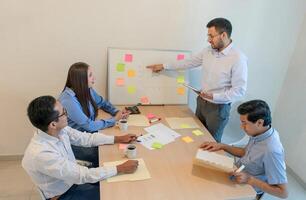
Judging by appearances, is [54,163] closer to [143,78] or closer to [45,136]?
[45,136]

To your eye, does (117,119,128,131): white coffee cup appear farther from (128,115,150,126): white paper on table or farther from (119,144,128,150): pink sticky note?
(119,144,128,150): pink sticky note

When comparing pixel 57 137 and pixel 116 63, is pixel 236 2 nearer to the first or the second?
pixel 116 63

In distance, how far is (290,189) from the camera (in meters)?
2.89

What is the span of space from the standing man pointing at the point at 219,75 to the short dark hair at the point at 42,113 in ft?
4.61

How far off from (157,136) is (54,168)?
907 millimetres

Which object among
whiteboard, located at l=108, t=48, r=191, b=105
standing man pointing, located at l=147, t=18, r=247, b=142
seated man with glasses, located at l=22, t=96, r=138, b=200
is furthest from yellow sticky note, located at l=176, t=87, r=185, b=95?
seated man with glasses, located at l=22, t=96, r=138, b=200

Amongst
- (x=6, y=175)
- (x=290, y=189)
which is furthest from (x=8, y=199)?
(x=290, y=189)

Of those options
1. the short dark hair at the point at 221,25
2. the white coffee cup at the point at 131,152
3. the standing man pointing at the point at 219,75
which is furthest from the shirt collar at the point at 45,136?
the short dark hair at the point at 221,25

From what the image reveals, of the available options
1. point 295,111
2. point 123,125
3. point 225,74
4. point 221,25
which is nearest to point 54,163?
point 123,125

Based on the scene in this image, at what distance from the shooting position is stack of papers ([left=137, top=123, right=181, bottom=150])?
6.89 ft

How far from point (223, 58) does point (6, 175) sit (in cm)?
245

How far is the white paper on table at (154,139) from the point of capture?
210cm

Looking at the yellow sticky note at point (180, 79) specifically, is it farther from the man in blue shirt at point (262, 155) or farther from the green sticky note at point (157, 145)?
the man in blue shirt at point (262, 155)

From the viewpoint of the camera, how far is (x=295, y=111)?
3086mm
